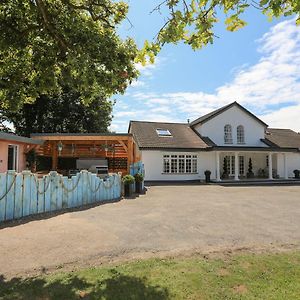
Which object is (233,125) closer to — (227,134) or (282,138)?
(227,134)

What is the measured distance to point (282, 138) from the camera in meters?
35.3

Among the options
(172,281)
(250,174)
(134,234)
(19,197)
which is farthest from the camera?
(250,174)

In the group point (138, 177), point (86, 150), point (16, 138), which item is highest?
point (16, 138)

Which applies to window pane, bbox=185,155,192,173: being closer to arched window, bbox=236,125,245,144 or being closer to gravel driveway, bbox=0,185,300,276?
arched window, bbox=236,125,245,144

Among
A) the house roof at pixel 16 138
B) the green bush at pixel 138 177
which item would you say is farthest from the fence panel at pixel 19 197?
the green bush at pixel 138 177

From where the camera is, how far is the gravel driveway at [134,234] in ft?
20.0

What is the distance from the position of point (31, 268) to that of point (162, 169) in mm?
22069

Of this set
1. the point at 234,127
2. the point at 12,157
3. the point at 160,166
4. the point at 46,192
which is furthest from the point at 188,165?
the point at 46,192

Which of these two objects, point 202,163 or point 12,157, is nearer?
point 12,157

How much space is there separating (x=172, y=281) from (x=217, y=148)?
2311 centimetres

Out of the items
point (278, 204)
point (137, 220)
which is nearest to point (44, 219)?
point (137, 220)

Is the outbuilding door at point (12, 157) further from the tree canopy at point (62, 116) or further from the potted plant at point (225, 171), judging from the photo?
the potted plant at point (225, 171)

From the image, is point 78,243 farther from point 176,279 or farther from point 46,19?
point 46,19

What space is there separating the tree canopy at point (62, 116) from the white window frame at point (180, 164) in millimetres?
11954
